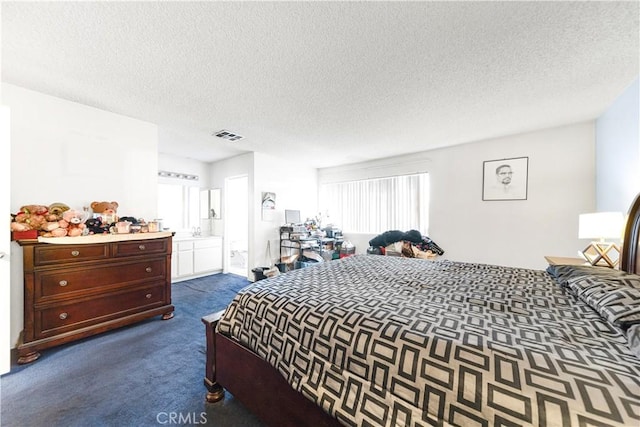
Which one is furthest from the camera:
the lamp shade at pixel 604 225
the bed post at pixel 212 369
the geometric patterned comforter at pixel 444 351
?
the lamp shade at pixel 604 225

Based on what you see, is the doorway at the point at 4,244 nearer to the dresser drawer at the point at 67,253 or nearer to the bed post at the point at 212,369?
the dresser drawer at the point at 67,253

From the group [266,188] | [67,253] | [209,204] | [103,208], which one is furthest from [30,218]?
[209,204]

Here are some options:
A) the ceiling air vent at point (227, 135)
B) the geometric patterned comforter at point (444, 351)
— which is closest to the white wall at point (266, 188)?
the ceiling air vent at point (227, 135)

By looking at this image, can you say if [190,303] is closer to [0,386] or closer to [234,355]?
[0,386]

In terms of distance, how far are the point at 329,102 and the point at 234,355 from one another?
241 centimetres

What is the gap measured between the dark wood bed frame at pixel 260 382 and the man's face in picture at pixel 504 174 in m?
1.74

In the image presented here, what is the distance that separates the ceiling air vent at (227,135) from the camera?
3462 mm

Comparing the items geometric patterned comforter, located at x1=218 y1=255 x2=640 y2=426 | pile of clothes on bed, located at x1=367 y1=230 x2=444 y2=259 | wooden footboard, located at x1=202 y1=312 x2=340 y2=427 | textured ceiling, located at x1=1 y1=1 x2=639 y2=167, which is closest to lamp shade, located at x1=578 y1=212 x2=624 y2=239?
geometric patterned comforter, located at x1=218 y1=255 x2=640 y2=426

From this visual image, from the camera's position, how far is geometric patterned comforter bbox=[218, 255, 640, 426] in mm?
721

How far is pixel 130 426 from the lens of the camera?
141cm

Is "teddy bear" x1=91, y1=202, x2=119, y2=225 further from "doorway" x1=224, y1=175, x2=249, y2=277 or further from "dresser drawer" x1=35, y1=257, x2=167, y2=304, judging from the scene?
"doorway" x1=224, y1=175, x2=249, y2=277

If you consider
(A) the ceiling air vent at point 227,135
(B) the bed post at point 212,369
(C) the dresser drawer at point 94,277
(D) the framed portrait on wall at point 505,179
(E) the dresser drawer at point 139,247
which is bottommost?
(B) the bed post at point 212,369

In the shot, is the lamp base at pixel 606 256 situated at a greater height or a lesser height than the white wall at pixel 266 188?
lesser

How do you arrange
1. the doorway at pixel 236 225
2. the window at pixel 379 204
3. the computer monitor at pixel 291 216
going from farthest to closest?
the doorway at pixel 236 225 < the computer monitor at pixel 291 216 < the window at pixel 379 204
